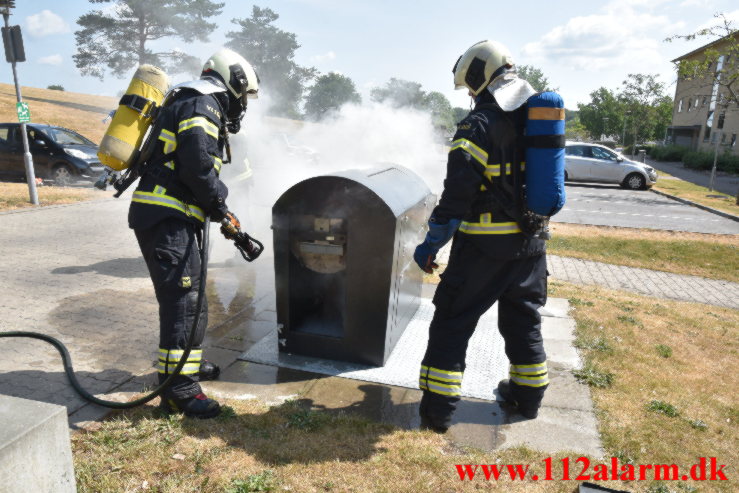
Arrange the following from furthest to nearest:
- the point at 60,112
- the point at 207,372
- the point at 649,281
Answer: the point at 60,112 → the point at 649,281 → the point at 207,372

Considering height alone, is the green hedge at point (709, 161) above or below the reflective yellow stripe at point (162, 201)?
below

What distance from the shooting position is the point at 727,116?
33.5 metres

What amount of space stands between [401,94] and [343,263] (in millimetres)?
5417

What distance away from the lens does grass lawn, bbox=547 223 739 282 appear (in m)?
7.57

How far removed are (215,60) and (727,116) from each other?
3984 centimetres

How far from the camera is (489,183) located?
9.23ft

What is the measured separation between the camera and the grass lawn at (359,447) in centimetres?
240

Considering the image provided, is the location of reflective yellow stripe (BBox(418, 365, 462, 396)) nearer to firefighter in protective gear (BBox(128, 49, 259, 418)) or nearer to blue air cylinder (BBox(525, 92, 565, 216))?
blue air cylinder (BBox(525, 92, 565, 216))

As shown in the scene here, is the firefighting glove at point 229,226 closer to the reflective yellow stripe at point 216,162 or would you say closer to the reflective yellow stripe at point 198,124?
the reflective yellow stripe at point 216,162

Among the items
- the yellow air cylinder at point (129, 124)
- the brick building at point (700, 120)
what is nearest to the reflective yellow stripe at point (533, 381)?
the yellow air cylinder at point (129, 124)

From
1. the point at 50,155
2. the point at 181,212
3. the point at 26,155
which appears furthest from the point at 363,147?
the point at 50,155

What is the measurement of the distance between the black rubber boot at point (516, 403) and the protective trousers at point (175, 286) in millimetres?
1924

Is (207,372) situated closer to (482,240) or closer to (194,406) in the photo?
(194,406)

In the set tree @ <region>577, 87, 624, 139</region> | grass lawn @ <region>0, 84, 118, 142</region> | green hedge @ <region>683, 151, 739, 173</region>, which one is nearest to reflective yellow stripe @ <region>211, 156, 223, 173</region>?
grass lawn @ <region>0, 84, 118, 142</region>
